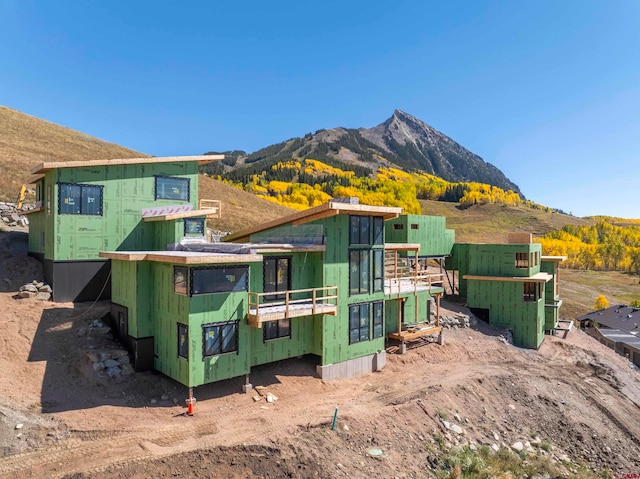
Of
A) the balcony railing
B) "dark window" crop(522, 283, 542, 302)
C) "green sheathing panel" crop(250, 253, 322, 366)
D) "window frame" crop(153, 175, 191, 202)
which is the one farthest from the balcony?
"dark window" crop(522, 283, 542, 302)

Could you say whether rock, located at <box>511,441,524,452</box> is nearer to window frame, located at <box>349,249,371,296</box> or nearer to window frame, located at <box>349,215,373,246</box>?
window frame, located at <box>349,249,371,296</box>

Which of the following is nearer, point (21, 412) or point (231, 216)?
point (21, 412)

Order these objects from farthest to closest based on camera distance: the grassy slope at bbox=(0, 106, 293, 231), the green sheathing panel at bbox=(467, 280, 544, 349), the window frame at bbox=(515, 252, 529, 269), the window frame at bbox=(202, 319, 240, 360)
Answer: the grassy slope at bbox=(0, 106, 293, 231)
the window frame at bbox=(515, 252, 529, 269)
the green sheathing panel at bbox=(467, 280, 544, 349)
the window frame at bbox=(202, 319, 240, 360)

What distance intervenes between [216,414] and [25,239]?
21267 millimetres

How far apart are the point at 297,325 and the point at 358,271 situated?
13.7 ft

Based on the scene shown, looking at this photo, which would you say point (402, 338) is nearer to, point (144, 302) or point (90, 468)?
point (144, 302)

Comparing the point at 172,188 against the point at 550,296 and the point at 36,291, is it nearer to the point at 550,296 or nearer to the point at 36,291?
the point at 36,291

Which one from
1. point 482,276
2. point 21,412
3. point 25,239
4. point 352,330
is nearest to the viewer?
point 21,412

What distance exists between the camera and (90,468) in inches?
463

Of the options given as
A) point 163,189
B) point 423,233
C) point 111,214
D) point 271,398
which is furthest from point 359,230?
point 423,233

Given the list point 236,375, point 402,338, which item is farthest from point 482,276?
point 236,375

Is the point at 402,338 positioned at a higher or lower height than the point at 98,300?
lower

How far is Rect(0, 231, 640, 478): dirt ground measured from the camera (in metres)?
12.7

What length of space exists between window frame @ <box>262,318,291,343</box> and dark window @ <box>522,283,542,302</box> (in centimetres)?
2187
